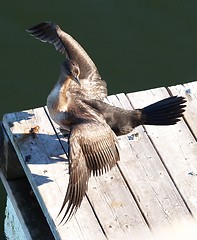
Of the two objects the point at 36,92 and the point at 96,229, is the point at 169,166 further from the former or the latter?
the point at 36,92

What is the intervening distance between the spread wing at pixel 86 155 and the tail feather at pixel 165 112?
0.39 m


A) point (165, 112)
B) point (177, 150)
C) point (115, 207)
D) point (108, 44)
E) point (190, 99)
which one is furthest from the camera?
point (108, 44)

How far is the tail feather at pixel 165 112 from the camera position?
660cm

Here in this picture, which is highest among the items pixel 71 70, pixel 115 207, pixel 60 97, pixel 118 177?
pixel 71 70

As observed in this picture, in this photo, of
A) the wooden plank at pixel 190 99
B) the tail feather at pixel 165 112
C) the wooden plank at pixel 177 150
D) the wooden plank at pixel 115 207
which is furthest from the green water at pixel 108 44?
the wooden plank at pixel 115 207

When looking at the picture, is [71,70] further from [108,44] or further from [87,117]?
[108,44]

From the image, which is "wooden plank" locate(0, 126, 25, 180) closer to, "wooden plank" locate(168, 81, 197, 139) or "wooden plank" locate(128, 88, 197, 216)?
"wooden plank" locate(128, 88, 197, 216)

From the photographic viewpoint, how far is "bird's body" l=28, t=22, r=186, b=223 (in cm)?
608

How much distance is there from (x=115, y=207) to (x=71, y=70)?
1.16m

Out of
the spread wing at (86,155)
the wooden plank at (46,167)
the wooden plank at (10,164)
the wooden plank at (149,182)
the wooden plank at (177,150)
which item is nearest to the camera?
the spread wing at (86,155)

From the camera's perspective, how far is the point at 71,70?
6.58m

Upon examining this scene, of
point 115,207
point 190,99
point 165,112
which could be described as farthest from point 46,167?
point 190,99

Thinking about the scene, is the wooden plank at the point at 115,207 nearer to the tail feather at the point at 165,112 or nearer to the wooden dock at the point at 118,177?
the wooden dock at the point at 118,177

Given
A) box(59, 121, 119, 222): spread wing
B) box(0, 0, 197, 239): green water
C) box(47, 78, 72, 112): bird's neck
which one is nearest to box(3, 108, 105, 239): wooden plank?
box(59, 121, 119, 222): spread wing
